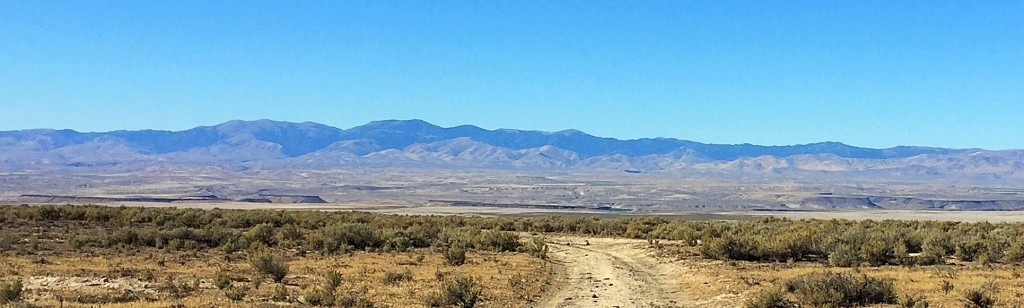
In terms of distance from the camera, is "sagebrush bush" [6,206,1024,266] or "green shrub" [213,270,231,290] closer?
"green shrub" [213,270,231,290]

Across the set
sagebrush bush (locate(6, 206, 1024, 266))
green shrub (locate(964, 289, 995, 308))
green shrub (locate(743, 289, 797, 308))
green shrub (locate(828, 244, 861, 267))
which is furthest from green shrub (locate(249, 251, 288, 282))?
green shrub (locate(828, 244, 861, 267))

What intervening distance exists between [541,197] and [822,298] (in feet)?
481

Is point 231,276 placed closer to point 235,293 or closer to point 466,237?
point 235,293

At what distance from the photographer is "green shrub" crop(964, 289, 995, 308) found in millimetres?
14977

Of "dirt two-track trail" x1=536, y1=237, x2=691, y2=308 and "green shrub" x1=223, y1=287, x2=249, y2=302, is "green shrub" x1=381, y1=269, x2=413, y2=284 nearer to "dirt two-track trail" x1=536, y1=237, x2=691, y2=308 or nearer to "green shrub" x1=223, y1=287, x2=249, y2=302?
"green shrub" x1=223, y1=287, x2=249, y2=302

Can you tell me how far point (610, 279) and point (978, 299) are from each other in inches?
319

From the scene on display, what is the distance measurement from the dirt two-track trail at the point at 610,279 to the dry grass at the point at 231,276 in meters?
0.71

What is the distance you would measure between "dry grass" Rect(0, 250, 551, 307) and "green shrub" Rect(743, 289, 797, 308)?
4371 mm

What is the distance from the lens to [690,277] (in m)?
20.9

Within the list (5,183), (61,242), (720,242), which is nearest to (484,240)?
(720,242)

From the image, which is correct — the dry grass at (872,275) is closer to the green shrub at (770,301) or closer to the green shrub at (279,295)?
the green shrub at (770,301)

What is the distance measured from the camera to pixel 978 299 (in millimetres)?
15039

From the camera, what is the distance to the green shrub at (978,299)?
14977 mm

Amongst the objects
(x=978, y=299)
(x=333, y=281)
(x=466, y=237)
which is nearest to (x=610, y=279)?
(x=333, y=281)
